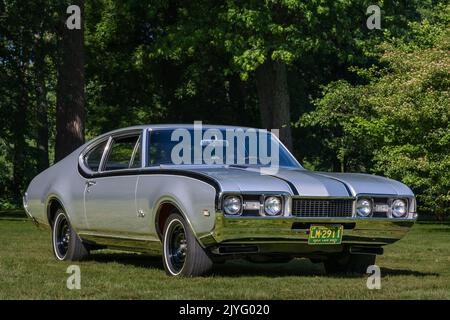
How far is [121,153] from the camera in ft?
39.2

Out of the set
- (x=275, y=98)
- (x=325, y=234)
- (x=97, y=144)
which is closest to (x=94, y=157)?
(x=97, y=144)

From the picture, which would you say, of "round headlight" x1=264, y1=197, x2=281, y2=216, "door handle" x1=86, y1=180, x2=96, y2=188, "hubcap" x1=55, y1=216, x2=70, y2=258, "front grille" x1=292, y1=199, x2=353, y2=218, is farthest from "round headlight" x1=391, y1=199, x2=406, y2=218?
"hubcap" x1=55, y1=216, x2=70, y2=258

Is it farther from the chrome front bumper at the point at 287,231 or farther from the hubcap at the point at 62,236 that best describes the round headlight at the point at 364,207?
the hubcap at the point at 62,236

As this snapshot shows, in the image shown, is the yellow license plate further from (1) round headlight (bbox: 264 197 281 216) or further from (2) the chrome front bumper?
(1) round headlight (bbox: 264 197 281 216)

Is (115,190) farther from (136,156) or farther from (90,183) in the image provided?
(90,183)

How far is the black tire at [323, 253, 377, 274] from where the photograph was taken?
1103 cm

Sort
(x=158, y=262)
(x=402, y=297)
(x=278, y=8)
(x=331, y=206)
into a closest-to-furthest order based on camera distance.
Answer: (x=402, y=297)
(x=331, y=206)
(x=158, y=262)
(x=278, y=8)

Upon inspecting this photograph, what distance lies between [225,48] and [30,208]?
1876 cm

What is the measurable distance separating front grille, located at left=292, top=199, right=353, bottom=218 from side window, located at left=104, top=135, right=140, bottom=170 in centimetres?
237

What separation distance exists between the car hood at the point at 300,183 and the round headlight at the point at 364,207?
0.10 metres

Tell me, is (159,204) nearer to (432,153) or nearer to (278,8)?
(432,153)

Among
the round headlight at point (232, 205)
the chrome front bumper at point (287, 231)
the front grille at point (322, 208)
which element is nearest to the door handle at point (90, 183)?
the chrome front bumper at point (287, 231)
